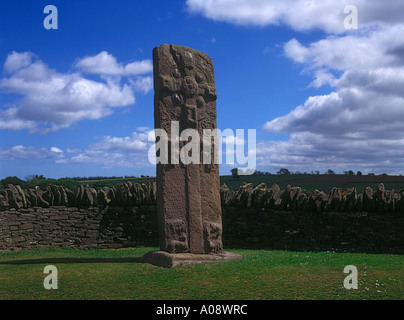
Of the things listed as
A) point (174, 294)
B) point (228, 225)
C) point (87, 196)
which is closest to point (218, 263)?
point (174, 294)

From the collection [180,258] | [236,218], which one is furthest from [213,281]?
[236,218]

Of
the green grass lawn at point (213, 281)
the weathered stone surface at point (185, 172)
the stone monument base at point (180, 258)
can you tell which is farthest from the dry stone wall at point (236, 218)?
the stone monument base at point (180, 258)

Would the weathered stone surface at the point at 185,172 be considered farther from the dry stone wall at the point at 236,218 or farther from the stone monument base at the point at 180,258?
the dry stone wall at the point at 236,218

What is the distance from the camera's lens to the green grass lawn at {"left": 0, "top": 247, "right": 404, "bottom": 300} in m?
5.82

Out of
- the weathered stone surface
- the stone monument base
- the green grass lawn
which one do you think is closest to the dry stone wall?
the green grass lawn

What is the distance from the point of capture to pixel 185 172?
8594 millimetres

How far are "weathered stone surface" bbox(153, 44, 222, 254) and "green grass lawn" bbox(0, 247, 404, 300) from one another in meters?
1.02
